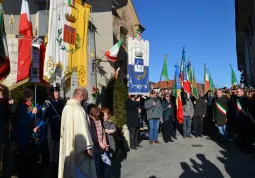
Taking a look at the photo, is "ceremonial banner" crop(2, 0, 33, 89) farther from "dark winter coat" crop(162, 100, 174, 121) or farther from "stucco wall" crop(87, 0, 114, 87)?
"stucco wall" crop(87, 0, 114, 87)

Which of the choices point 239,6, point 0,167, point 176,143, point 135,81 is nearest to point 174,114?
point 176,143

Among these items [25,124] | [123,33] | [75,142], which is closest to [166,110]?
[25,124]

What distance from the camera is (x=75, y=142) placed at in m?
4.75

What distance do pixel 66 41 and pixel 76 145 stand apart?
4174 mm

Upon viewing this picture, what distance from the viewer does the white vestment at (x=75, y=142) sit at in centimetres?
474

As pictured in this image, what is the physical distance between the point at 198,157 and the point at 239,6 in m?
13.4

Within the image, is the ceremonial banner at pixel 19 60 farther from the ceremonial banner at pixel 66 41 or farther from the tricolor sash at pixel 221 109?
the tricolor sash at pixel 221 109

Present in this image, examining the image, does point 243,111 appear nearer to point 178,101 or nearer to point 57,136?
point 178,101

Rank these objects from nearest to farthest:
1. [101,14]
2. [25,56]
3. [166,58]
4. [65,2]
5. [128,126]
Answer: [25,56], [65,2], [128,126], [166,58], [101,14]

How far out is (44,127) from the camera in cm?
627

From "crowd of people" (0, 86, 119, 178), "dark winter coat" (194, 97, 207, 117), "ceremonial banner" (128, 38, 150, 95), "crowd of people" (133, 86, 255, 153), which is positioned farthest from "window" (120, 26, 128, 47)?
"crowd of people" (0, 86, 119, 178)

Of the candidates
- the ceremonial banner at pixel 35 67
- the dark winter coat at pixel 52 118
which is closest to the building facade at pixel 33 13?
the ceremonial banner at pixel 35 67

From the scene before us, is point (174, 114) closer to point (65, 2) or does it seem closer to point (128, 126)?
point (128, 126)

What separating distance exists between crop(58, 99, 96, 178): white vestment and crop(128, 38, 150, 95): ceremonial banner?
6397 mm
